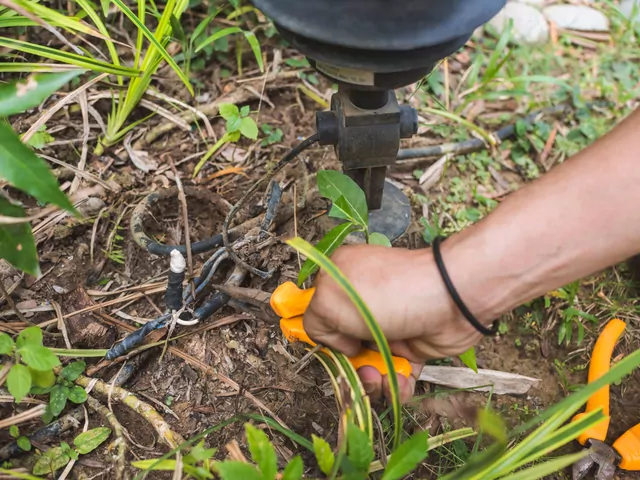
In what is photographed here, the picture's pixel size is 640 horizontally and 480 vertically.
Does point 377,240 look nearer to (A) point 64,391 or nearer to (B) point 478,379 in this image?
(B) point 478,379

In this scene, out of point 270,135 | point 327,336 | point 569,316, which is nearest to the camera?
point 327,336

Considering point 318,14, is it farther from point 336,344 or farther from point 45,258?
point 45,258

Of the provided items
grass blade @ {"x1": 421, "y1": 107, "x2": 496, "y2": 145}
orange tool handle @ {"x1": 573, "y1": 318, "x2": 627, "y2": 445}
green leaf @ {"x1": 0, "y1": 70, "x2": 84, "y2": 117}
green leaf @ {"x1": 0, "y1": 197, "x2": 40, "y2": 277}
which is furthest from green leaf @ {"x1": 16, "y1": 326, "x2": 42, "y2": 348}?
grass blade @ {"x1": 421, "y1": 107, "x2": 496, "y2": 145}

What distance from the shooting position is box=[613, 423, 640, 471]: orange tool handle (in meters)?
1.20

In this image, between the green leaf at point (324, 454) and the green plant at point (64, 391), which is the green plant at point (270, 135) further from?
the green leaf at point (324, 454)

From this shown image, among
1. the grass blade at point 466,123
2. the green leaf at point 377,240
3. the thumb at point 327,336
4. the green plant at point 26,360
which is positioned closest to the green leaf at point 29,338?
the green plant at point 26,360

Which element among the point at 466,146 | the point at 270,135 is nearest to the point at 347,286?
the point at 270,135

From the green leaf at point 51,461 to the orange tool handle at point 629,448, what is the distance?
3.98 ft

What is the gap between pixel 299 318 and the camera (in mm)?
1112

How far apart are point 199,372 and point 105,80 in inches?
37.5

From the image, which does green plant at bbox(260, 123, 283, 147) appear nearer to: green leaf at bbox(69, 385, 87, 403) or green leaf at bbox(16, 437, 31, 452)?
green leaf at bbox(69, 385, 87, 403)

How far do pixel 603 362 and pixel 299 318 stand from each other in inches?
31.1

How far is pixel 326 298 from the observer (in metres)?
0.97

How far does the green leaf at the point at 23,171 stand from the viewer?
86 centimetres
